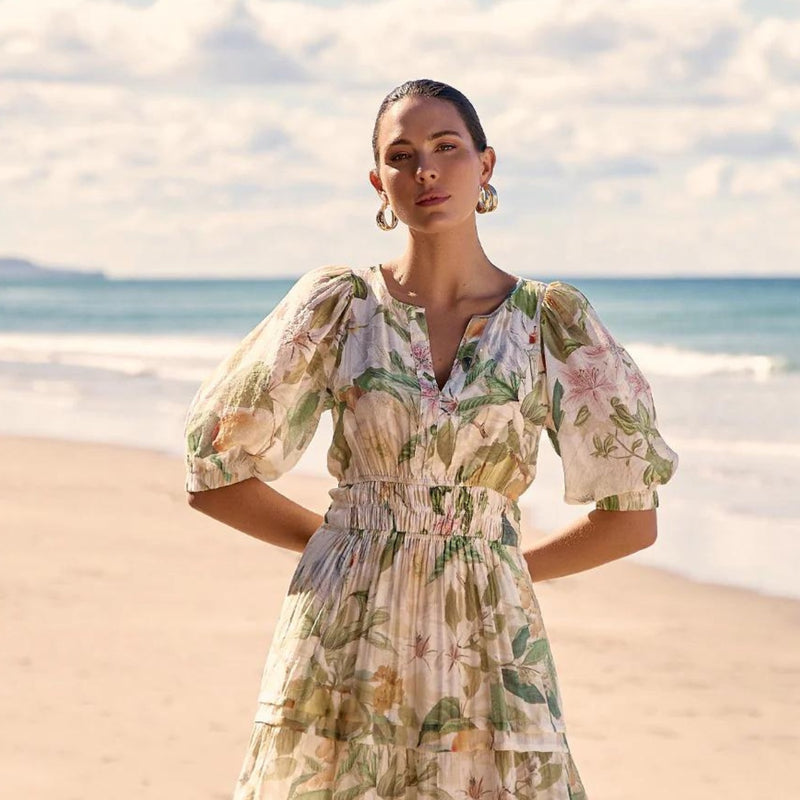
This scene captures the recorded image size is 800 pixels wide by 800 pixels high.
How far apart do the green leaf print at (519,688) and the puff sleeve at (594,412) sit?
340 millimetres

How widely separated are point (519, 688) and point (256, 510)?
21.2 inches

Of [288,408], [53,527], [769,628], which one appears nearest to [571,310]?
[288,408]

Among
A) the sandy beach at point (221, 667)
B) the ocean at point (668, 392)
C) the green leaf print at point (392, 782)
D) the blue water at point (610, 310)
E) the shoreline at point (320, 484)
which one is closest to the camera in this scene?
the green leaf print at point (392, 782)

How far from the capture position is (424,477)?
2.59 metres

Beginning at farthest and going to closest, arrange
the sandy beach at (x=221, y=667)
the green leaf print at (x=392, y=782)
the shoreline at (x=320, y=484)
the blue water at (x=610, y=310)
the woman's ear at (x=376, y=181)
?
1. the blue water at (x=610, y=310)
2. the shoreline at (x=320, y=484)
3. the sandy beach at (x=221, y=667)
4. the woman's ear at (x=376, y=181)
5. the green leaf print at (x=392, y=782)

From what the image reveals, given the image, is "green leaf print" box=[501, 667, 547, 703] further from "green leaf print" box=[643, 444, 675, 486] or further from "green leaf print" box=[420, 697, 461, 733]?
"green leaf print" box=[643, 444, 675, 486]

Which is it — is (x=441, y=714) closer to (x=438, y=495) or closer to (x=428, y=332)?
(x=438, y=495)

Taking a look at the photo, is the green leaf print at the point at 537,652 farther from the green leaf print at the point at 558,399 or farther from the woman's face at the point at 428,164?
A: the woman's face at the point at 428,164

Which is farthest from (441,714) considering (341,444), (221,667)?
(221,667)

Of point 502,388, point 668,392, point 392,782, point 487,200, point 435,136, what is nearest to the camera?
point 392,782

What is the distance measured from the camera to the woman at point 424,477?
2514mm

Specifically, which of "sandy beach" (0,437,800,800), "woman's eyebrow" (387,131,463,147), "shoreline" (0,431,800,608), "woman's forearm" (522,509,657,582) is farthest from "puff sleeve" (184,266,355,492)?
"shoreline" (0,431,800,608)

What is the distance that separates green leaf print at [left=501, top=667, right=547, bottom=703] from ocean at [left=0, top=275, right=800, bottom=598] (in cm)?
639

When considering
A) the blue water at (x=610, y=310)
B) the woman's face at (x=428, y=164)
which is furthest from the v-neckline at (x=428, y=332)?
the blue water at (x=610, y=310)
